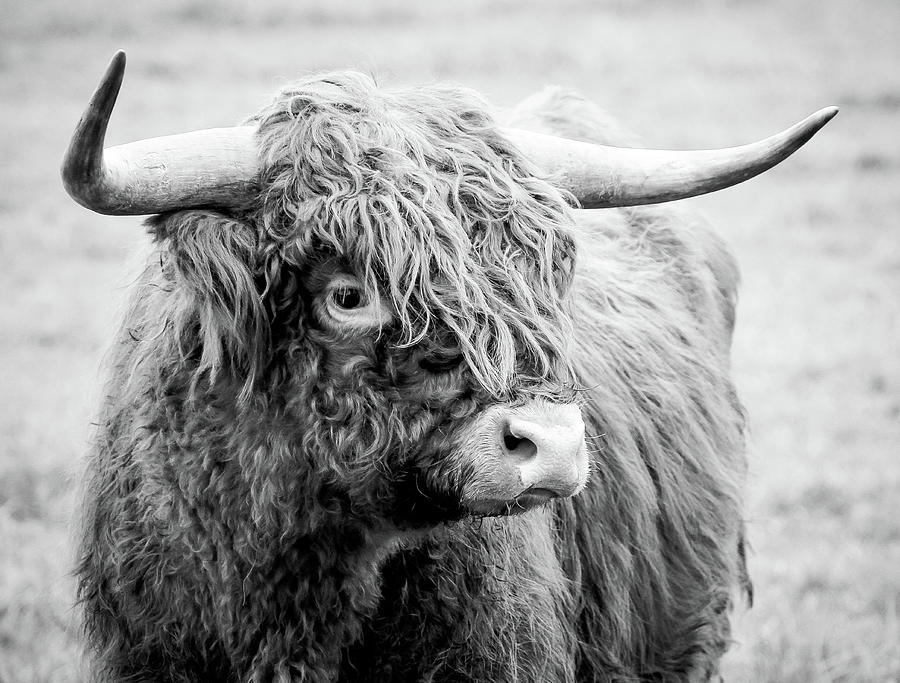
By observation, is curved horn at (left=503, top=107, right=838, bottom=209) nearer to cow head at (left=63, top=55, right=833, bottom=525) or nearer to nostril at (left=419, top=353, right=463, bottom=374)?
cow head at (left=63, top=55, right=833, bottom=525)

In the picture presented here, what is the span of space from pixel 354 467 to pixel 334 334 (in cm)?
31

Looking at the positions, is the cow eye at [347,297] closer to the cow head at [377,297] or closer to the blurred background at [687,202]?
the cow head at [377,297]

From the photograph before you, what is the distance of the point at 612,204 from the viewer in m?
3.01

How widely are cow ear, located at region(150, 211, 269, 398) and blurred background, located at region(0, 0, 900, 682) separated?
30.4 inches

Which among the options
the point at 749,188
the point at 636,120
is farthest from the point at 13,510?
the point at 636,120

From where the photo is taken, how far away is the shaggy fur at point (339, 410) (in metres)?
2.47

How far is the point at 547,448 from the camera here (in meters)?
2.28

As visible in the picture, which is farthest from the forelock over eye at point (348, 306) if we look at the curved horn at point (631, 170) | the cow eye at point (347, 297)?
the curved horn at point (631, 170)

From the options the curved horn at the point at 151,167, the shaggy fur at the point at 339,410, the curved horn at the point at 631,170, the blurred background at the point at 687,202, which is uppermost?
the curved horn at the point at 151,167

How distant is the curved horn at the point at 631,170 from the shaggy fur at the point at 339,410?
0.64 ft

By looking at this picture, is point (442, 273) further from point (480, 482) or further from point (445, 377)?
point (480, 482)

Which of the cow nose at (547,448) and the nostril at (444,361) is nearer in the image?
the cow nose at (547,448)

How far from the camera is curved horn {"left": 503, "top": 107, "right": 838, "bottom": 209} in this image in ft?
9.48

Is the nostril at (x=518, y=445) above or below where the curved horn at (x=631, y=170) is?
below
